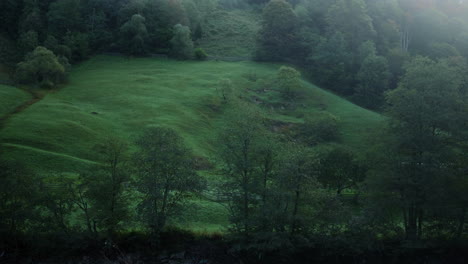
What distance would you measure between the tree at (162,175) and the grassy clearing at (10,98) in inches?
1348

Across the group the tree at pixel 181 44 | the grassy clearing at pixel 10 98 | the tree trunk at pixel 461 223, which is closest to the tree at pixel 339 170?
the tree trunk at pixel 461 223

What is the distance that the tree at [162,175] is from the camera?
3244 centimetres

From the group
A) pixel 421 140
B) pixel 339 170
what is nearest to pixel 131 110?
pixel 339 170

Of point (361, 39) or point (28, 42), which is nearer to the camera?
point (28, 42)

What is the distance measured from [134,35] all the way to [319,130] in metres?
59.4

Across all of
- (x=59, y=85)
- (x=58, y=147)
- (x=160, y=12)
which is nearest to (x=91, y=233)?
(x=58, y=147)

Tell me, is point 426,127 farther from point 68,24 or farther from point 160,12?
point 68,24

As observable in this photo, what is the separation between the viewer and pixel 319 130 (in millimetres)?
67250

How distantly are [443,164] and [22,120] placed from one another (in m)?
51.1

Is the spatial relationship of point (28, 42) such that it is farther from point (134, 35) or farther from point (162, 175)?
point (162, 175)

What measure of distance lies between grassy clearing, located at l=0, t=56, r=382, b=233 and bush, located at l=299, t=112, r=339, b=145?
2860 millimetres

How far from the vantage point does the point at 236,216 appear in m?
34.1

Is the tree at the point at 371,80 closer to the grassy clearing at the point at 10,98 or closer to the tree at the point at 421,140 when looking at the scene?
the tree at the point at 421,140

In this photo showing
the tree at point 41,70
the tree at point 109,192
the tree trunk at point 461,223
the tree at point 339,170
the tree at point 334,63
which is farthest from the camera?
the tree at point 334,63
